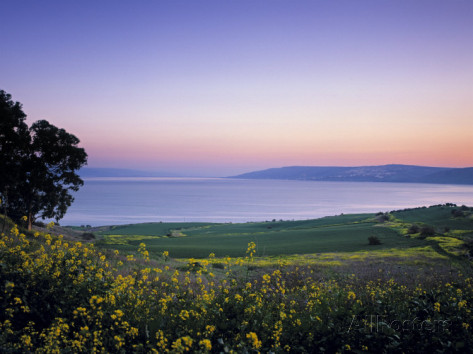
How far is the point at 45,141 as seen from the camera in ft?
111

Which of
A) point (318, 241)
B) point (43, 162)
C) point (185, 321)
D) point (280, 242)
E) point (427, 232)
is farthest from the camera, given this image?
point (280, 242)

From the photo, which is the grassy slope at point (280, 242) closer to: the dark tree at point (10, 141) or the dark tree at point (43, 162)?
the dark tree at point (43, 162)

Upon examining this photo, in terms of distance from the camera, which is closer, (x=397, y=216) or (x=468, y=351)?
(x=468, y=351)

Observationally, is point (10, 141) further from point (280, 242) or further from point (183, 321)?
point (280, 242)

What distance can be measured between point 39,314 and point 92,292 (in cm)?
88

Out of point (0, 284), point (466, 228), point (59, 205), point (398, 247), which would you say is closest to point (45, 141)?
point (59, 205)

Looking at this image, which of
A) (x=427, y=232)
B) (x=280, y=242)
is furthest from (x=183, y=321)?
(x=427, y=232)

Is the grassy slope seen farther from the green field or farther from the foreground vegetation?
the foreground vegetation

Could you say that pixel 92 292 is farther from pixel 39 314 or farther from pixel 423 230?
pixel 423 230

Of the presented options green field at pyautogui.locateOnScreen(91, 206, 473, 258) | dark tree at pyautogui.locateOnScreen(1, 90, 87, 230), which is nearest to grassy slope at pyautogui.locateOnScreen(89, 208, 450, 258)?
green field at pyautogui.locateOnScreen(91, 206, 473, 258)

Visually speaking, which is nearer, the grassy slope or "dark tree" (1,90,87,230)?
"dark tree" (1,90,87,230)

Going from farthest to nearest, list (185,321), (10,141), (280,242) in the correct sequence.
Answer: (280,242), (10,141), (185,321)

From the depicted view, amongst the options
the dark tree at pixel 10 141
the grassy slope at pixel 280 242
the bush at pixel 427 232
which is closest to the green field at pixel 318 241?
the grassy slope at pixel 280 242

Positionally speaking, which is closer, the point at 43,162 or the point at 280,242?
the point at 43,162
